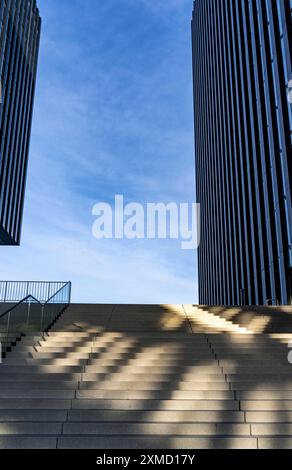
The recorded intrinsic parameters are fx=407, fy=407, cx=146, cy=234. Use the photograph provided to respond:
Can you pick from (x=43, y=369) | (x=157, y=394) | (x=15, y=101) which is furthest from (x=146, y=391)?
(x=15, y=101)

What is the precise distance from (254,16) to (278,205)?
52.5ft

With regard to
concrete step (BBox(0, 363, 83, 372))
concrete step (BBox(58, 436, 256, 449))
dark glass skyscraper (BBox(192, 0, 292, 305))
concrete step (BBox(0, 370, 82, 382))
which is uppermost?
dark glass skyscraper (BBox(192, 0, 292, 305))

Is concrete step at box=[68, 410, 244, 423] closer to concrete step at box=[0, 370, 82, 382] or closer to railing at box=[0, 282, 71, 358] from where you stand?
concrete step at box=[0, 370, 82, 382]

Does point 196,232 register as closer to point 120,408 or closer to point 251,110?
point 251,110

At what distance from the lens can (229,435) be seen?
632cm

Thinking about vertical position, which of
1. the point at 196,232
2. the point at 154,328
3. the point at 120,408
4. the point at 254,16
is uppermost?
the point at 254,16

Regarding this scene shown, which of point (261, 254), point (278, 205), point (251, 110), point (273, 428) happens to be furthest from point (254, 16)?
point (273, 428)

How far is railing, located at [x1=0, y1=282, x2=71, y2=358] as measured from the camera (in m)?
9.86

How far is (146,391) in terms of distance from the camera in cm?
756

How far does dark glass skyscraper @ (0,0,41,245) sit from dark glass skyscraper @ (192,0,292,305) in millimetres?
23139

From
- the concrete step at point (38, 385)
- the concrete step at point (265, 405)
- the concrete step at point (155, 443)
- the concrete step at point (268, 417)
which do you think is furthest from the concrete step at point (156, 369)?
the concrete step at point (155, 443)

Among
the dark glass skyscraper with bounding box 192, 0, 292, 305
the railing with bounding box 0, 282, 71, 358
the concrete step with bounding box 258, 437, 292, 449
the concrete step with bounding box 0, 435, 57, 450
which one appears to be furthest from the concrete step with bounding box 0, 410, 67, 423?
the dark glass skyscraper with bounding box 192, 0, 292, 305

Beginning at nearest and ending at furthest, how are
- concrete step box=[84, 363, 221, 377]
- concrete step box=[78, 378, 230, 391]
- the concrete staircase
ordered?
the concrete staircase
concrete step box=[78, 378, 230, 391]
concrete step box=[84, 363, 221, 377]

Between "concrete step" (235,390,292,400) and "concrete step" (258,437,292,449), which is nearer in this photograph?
"concrete step" (258,437,292,449)
